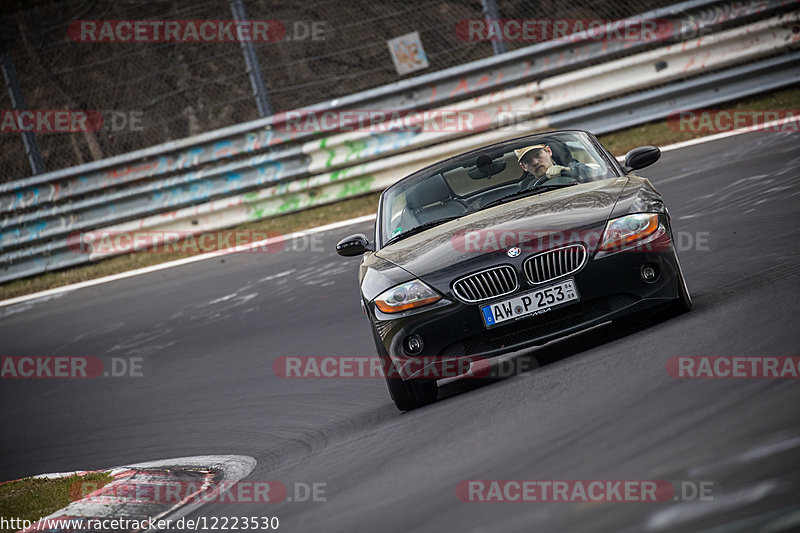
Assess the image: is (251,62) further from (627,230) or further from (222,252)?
(627,230)

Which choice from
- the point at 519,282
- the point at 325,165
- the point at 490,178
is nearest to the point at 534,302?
the point at 519,282

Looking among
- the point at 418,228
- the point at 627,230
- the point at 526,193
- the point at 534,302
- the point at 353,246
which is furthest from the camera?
the point at 353,246

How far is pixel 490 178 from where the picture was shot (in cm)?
753

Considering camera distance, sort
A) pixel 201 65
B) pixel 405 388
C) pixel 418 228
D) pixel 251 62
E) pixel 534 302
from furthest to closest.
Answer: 1. pixel 201 65
2. pixel 251 62
3. pixel 418 228
4. pixel 405 388
5. pixel 534 302

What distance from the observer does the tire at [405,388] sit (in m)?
6.27

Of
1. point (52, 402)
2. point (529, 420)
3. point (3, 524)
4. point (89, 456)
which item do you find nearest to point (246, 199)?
point (52, 402)

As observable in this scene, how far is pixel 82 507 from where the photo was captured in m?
6.04

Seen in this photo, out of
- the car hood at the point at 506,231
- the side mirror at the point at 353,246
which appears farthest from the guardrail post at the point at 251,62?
the car hood at the point at 506,231

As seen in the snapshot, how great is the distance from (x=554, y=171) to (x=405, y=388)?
6.11ft

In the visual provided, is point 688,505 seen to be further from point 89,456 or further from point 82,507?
point 89,456

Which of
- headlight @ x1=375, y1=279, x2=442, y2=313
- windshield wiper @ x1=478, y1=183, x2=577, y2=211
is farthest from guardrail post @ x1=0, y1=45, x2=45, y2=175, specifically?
headlight @ x1=375, y1=279, x2=442, y2=313

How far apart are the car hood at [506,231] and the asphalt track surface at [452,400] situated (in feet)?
2.30

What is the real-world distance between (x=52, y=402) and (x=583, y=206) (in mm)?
5419

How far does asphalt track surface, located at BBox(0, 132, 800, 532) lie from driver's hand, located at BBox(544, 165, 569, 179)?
1.04 meters
